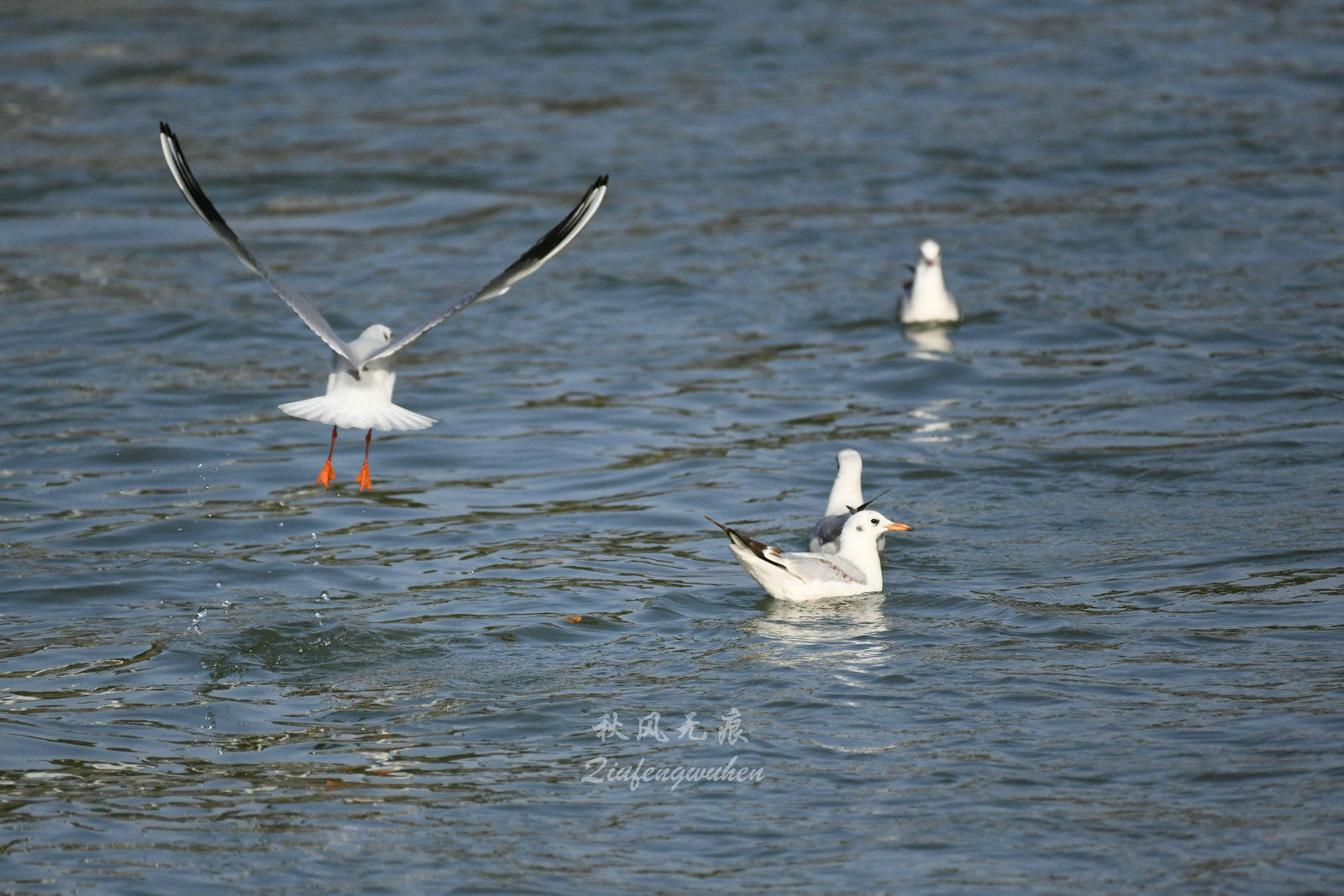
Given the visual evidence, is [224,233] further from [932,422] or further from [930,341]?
[930,341]

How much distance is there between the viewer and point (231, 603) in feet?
31.8

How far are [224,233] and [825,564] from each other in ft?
12.2

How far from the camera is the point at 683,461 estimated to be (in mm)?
12531

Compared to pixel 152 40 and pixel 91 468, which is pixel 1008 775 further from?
pixel 152 40

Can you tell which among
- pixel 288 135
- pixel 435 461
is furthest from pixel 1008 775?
pixel 288 135

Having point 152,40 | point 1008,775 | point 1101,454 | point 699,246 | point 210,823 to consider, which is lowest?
point 210,823

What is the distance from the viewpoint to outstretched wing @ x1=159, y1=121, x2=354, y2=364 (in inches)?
345

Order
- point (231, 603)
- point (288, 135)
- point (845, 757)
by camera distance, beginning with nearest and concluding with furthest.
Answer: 1. point (845, 757)
2. point (231, 603)
3. point (288, 135)

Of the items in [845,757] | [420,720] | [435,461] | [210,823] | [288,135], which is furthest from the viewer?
[288,135]

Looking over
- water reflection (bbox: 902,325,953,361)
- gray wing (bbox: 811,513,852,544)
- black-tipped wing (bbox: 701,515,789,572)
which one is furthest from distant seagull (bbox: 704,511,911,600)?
water reflection (bbox: 902,325,953,361)

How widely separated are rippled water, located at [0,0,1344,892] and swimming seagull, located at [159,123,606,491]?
118 centimetres

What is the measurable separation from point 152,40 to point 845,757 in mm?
22123

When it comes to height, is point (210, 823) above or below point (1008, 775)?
below

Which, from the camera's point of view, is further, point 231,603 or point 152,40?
point 152,40
